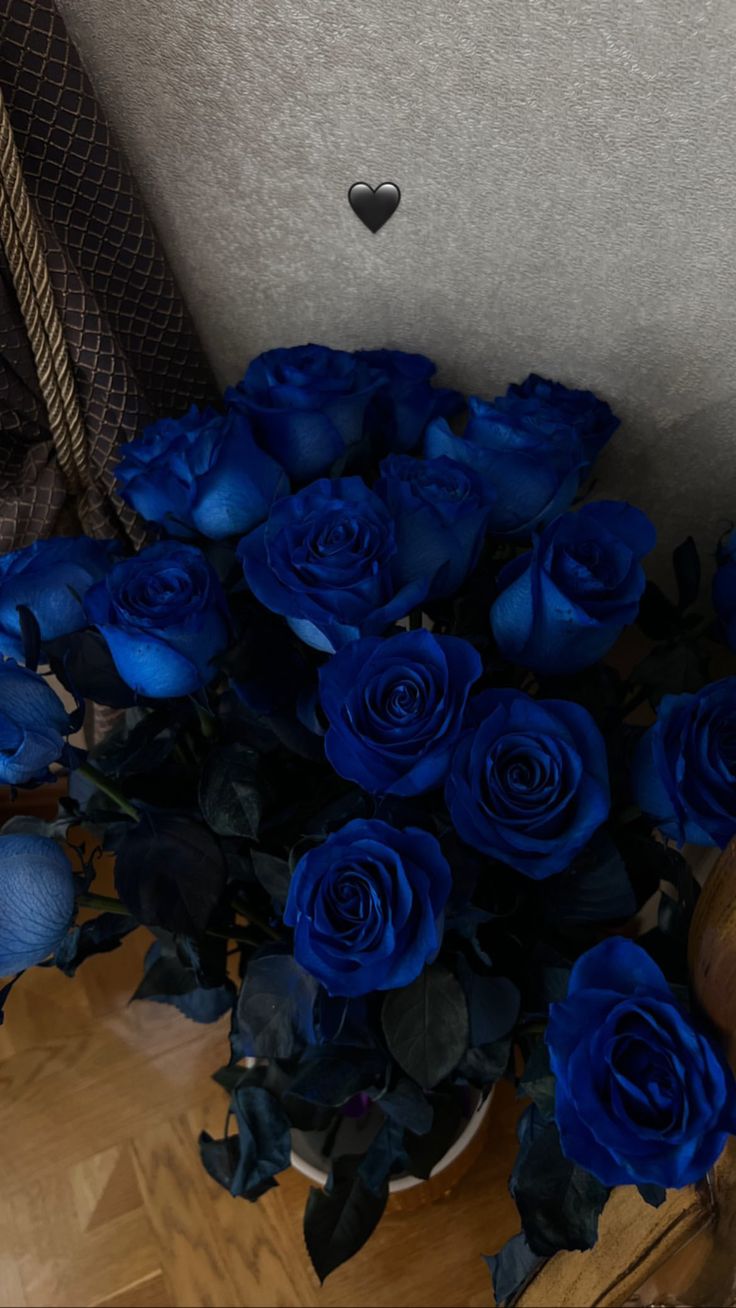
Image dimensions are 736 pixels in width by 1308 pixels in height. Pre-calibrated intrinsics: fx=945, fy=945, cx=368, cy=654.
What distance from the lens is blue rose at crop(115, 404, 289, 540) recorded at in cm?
53

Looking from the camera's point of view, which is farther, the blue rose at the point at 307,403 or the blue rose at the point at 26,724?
the blue rose at the point at 307,403

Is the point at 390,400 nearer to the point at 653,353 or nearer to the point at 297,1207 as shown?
the point at 653,353

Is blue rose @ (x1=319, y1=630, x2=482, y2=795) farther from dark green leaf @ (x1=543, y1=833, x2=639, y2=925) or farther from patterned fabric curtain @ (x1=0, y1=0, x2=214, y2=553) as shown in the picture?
patterned fabric curtain @ (x1=0, y1=0, x2=214, y2=553)

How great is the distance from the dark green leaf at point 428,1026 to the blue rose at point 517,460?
0.26 m

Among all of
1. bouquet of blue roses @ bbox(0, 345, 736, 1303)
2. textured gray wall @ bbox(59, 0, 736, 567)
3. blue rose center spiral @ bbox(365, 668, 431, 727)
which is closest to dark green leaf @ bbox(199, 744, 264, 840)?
bouquet of blue roses @ bbox(0, 345, 736, 1303)

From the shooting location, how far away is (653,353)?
2.10ft

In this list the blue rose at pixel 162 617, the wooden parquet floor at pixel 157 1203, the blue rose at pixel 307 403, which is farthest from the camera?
the wooden parquet floor at pixel 157 1203

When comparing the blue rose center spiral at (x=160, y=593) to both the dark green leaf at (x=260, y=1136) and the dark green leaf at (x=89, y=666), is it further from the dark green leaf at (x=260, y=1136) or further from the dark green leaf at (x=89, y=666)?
the dark green leaf at (x=260, y=1136)

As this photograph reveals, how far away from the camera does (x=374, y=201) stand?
0.62 m

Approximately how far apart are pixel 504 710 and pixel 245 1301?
0.62m

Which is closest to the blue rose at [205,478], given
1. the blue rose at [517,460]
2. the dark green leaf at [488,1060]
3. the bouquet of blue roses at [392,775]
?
the bouquet of blue roses at [392,775]

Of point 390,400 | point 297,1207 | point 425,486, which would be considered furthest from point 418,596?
point 297,1207

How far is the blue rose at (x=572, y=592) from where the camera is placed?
0.47 meters

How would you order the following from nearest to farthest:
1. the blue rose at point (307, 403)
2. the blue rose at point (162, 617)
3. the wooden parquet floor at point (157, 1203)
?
the blue rose at point (162, 617)
the blue rose at point (307, 403)
the wooden parquet floor at point (157, 1203)
